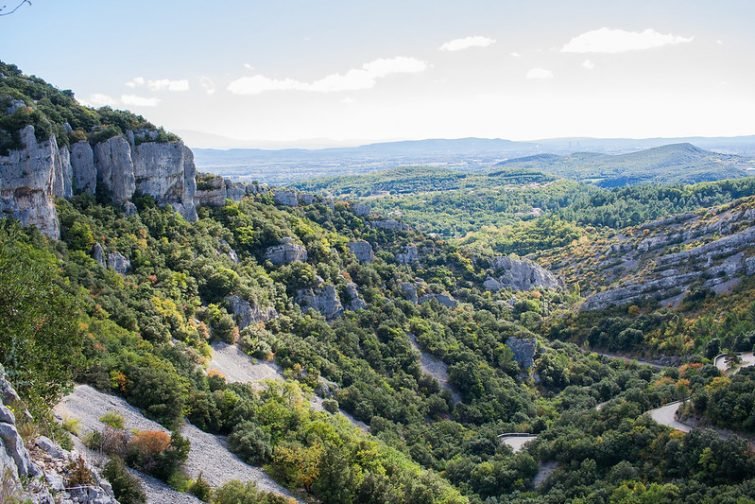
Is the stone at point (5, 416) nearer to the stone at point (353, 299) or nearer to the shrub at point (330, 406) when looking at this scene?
the shrub at point (330, 406)

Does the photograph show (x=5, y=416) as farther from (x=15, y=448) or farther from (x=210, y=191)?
(x=210, y=191)

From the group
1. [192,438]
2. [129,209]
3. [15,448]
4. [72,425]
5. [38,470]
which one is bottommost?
[192,438]

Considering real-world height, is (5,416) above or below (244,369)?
above

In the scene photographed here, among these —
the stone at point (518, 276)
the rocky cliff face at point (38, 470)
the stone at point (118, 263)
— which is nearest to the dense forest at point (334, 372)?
the stone at point (118, 263)

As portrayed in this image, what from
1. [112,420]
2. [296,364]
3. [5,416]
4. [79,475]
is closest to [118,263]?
[296,364]

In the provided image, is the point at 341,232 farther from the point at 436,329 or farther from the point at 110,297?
the point at 110,297

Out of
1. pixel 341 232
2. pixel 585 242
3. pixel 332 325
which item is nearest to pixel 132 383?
pixel 332 325

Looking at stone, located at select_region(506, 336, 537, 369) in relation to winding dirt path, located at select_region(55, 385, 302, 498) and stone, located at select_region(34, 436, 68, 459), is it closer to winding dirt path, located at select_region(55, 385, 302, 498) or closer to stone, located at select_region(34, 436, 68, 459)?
winding dirt path, located at select_region(55, 385, 302, 498)
